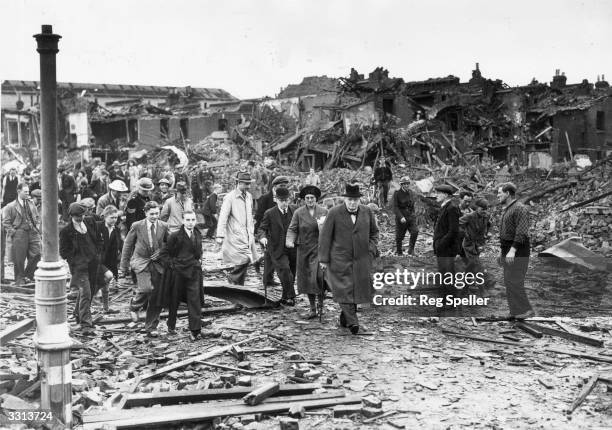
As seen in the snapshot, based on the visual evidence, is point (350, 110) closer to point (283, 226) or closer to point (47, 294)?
point (283, 226)

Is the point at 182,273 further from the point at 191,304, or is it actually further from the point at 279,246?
the point at 279,246

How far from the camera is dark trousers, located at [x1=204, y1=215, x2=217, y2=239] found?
17109mm

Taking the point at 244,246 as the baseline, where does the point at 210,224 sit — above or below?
above

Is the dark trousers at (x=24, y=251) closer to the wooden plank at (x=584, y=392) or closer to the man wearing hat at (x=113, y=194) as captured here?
the man wearing hat at (x=113, y=194)

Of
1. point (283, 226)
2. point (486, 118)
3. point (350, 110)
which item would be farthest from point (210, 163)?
point (283, 226)

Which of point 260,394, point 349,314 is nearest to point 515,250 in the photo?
point 349,314

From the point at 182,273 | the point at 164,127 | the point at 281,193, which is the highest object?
the point at 164,127

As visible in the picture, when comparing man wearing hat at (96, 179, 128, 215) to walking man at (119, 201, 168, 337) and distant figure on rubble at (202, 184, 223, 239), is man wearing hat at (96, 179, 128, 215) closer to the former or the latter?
walking man at (119, 201, 168, 337)

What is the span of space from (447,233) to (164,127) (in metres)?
36.3

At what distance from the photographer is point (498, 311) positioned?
967 cm

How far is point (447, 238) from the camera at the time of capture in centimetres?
970

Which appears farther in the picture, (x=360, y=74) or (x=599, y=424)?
(x=360, y=74)

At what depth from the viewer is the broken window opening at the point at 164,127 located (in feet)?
141

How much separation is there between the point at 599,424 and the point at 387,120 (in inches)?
1147
